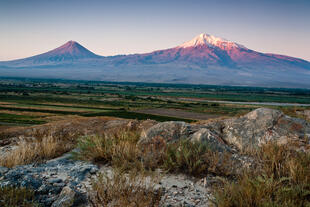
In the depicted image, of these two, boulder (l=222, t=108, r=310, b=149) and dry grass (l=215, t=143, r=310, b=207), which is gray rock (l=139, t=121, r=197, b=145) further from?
dry grass (l=215, t=143, r=310, b=207)

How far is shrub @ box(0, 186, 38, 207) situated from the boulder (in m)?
5.79

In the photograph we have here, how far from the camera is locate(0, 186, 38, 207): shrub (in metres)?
4.35

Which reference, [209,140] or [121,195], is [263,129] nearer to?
[209,140]

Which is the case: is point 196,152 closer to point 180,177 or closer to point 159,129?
point 180,177

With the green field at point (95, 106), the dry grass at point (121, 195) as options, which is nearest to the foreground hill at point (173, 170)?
the dry grass at point (121, 195)

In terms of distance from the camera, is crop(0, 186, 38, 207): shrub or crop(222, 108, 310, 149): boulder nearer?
crop(0, 186, 38, 207): shrub

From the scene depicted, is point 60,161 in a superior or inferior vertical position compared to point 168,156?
inferior

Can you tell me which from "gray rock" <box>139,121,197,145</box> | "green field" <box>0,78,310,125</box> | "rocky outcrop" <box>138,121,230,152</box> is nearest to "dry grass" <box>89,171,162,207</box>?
"rocky outcrop" <box>138,121,230,152</box>

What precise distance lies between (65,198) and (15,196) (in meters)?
0.88

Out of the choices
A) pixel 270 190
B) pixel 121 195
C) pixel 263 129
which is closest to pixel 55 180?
pixel 121 195

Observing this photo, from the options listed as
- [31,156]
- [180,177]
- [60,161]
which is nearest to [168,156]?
[180,177]

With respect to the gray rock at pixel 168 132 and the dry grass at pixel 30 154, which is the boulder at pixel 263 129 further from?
the dry grass at pixel 30 154

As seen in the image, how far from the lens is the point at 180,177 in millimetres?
5777

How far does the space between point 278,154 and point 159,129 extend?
134 inches
